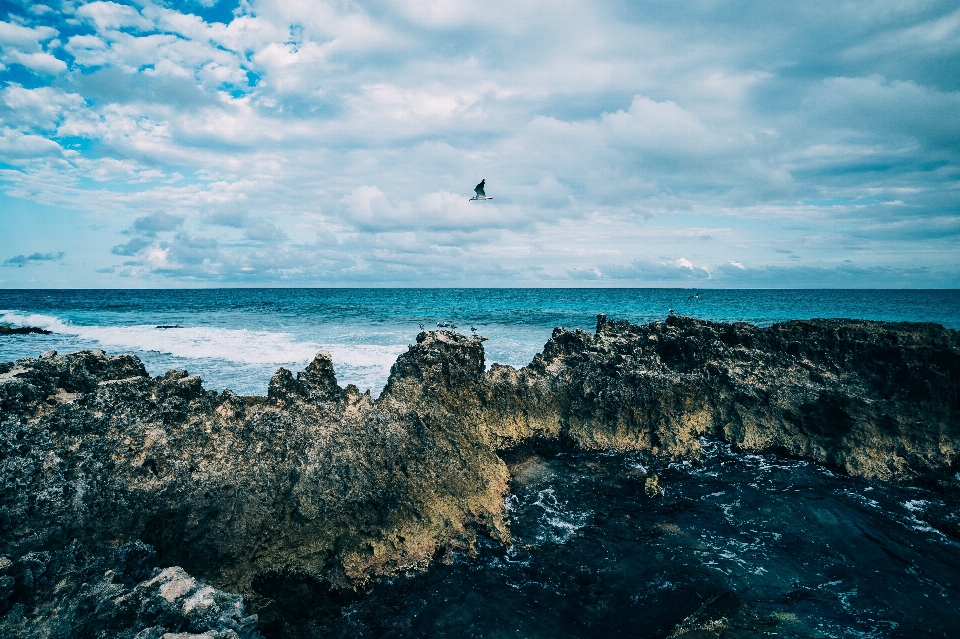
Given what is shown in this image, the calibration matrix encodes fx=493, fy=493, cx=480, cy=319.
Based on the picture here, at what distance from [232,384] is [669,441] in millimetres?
13120

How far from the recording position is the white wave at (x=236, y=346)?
20.8 m

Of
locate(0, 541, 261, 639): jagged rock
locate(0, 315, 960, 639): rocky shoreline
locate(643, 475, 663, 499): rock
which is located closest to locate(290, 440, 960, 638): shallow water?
locate(643, 475, 663, 499): rock

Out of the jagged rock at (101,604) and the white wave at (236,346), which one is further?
the white wave at (236,346)

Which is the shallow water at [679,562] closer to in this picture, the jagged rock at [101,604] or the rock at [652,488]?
the rock at [652,488]

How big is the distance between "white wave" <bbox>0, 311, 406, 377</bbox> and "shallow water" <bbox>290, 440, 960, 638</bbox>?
1106cm

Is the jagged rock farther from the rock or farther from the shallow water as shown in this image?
the rock

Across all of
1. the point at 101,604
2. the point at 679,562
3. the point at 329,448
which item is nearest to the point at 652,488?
the point at 679,562

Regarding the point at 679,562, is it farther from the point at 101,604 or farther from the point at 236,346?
the point at 236,346

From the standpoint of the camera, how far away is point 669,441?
10.2 m

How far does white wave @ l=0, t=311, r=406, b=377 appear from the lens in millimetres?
20766

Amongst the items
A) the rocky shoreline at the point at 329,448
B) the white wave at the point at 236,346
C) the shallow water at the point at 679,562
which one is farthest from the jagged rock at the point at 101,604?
the white wave at the point at 236,346

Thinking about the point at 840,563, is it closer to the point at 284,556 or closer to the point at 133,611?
the point at 284,556

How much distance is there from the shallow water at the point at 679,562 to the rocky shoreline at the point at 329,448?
16.9 inches

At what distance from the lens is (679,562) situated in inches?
282
